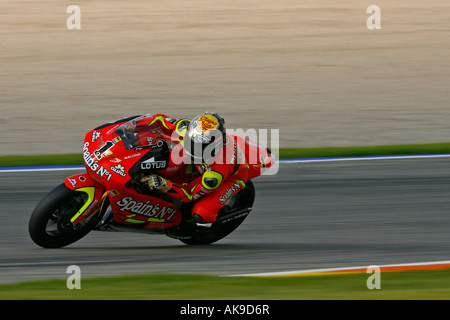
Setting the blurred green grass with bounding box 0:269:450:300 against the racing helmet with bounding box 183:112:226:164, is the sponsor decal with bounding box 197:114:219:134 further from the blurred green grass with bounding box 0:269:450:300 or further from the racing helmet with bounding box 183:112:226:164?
the blurred green grass with bounding box 0:269:450:300

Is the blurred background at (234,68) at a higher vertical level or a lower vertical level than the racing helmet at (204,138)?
higher

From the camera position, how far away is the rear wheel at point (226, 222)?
686cm

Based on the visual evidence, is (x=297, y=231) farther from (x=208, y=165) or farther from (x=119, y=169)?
(x=119, y=169)

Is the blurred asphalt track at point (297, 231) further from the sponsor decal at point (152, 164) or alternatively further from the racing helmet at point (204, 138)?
the racing helmet at point (204, 138)

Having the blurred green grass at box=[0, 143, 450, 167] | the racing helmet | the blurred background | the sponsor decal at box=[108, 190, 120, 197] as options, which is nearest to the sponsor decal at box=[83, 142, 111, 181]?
the sponsor decal at box=[108, 190, 120, 197]

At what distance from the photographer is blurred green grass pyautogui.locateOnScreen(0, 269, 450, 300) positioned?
543 centimetres

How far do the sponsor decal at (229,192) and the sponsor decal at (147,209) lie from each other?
0.44 meters

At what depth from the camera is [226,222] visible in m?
6.91

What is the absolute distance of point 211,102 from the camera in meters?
13.2

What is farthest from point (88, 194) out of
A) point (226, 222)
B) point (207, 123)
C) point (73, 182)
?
point (226, 222)

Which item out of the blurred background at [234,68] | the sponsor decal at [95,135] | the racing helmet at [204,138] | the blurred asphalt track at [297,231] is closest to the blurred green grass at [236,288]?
the blurred asphalt track at [297,231]

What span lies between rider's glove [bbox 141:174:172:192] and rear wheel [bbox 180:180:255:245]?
679mm

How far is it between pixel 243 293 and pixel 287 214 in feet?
8.72

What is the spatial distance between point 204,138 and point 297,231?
2006mm
